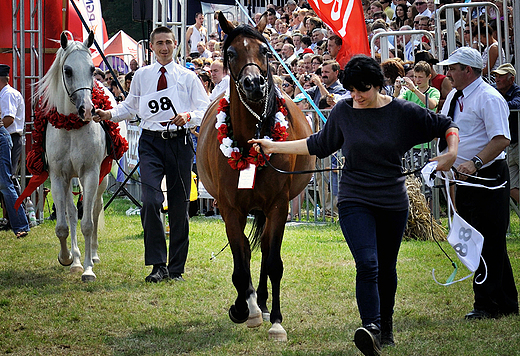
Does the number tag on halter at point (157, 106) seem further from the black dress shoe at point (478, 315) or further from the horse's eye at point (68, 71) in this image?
the black dress shoe at point (478, 315)

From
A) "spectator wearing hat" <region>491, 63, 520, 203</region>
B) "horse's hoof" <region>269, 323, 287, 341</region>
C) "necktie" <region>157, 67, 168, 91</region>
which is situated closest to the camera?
"horse's hoof" <region>269, 323, 287, 341</region>

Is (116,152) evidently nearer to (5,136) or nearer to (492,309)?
(5,136)

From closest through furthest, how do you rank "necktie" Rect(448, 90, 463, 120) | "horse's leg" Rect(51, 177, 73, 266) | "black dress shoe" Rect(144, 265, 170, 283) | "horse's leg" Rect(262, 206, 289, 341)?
"horse's leg" Rect(262, 206, 289, 341), "necktie" Rect(448, 90, 463, 120), "black dress shoe" Rect(144, 265, 170, 283), "horse's leg" Rect(51, 177, 73, 266)

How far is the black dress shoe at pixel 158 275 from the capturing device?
7.52m

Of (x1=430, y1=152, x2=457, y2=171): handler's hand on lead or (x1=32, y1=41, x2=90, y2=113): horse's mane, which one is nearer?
(x1=430, y1=152, x2=457, y2=171): handler's hand on lead

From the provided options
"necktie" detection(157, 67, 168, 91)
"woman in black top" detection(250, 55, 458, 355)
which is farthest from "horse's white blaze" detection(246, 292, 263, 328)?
"necktie" detection(157, 67, 168, 91)

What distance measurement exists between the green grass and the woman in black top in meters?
0.77

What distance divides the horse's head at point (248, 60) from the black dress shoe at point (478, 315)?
8.03 ft

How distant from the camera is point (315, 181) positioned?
37.5 ft

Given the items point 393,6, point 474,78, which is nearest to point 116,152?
point 474,78

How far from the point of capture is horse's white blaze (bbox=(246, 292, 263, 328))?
5723 mm

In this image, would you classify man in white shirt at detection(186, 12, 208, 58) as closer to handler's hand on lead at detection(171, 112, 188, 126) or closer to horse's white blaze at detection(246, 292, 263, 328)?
handler's hand on lead at detection(171, 112, 188, 126)

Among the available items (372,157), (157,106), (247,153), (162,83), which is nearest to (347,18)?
(162,83)

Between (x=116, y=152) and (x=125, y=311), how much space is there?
279 centimetres
